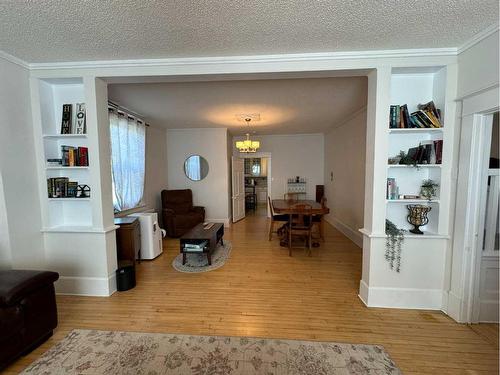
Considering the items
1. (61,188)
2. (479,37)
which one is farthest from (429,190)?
(61,188)

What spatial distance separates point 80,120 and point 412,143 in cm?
376

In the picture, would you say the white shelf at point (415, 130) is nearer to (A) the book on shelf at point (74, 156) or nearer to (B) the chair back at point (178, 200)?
(A) the book on shelf at point (74, 156)

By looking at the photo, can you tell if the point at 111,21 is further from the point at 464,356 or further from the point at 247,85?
the point at 464,356

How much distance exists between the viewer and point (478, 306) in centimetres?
212

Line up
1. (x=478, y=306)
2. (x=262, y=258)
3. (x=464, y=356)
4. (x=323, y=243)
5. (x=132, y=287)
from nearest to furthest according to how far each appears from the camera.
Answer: (x=464, y=356), (x=478, y=306), (x=132, y=287), (x=262, y=258), (x=323, y=243)

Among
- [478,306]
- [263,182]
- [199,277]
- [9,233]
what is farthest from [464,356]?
[263,182]

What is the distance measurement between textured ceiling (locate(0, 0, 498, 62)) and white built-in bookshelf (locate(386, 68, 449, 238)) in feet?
1.18

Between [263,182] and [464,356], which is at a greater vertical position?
[263,182]

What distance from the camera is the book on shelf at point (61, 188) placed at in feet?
8.54

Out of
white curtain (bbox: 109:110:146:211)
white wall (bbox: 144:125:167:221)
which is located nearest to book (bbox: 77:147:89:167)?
white curtain (bbox: 109:110:146:211)

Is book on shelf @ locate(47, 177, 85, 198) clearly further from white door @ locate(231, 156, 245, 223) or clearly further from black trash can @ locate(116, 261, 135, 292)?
white door @ locate(231, 156, 245, 223)

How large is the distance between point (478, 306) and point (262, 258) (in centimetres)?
252

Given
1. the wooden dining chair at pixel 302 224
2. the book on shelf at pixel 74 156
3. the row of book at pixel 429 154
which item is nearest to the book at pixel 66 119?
the book on shelf at pixel 74 156

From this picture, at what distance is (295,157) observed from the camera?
6.98 meters
